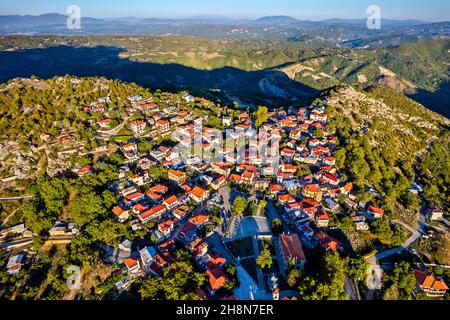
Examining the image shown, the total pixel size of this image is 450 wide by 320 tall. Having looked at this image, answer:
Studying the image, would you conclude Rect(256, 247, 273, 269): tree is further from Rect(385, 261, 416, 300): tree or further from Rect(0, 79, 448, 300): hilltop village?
Rect(385, 261, 416, 300): tree

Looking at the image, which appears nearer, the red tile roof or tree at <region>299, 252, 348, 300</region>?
tree at <region>299, 252, 348, 300</region>

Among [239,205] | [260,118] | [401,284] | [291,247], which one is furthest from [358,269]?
[260,118]

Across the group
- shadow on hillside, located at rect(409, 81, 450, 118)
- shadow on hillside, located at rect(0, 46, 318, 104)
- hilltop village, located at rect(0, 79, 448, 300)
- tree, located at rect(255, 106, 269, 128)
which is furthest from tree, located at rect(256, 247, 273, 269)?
shadow on hillside, located at rect(409, 81, 450, 118)

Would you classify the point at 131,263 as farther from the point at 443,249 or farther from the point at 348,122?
the point at 348,122

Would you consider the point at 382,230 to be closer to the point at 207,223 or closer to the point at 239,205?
the point at 239,205

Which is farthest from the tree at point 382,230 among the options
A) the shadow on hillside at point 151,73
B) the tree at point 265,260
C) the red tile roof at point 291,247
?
the shadow on hillside at point 151,73

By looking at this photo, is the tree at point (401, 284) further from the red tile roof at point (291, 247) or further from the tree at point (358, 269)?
the red tile roof at point (291, 247)
